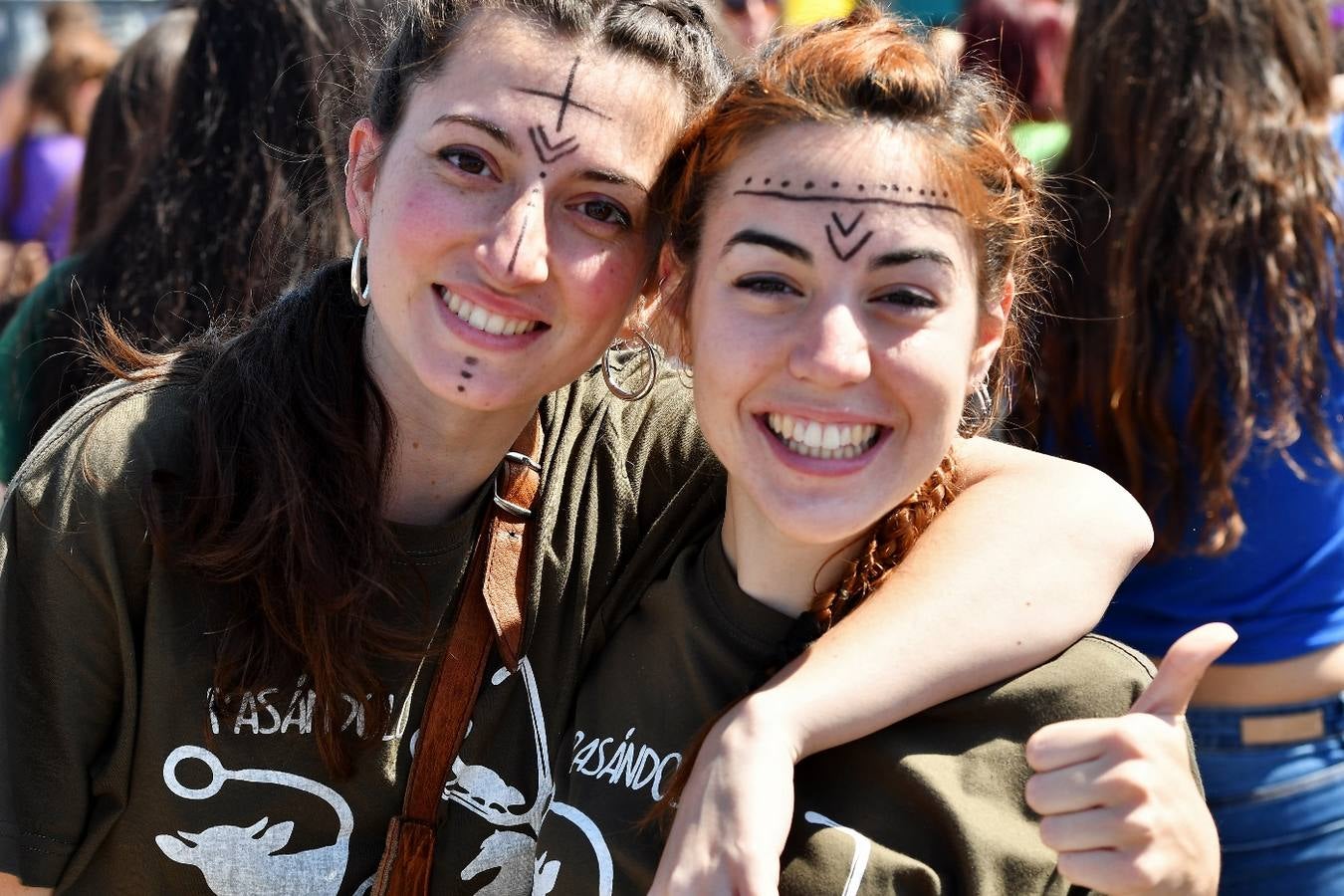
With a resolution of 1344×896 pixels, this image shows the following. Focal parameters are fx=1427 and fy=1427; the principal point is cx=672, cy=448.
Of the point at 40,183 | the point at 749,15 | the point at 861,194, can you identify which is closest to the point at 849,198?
the point at 861,194

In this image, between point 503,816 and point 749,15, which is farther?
point 749,15

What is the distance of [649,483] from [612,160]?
18.9 inches

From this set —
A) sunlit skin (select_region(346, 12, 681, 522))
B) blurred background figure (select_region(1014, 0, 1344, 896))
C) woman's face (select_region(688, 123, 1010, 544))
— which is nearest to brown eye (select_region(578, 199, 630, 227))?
sunlit skin (select_region(346, 12, 681, 522))

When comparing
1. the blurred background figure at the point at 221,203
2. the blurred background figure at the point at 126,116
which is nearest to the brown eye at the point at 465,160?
the blurred background figure at the point at 221,203

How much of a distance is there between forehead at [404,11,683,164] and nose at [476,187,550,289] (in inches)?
2.9

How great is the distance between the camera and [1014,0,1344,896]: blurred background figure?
2332 mm

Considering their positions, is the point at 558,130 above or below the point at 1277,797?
above

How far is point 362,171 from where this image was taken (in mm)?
2086

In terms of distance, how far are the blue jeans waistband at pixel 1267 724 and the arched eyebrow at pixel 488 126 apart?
1.44m

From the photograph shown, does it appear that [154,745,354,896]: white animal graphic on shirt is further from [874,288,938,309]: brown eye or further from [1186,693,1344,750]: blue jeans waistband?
[1186,693,1344,750]: blue jeans waistband

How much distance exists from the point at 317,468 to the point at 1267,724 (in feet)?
5.17

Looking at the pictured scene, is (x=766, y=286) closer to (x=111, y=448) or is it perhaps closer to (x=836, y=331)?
(x=836, y=331)

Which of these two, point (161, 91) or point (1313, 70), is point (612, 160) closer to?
point (1313, 70)

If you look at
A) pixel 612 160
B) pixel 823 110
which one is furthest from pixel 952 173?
pixel 612 160
